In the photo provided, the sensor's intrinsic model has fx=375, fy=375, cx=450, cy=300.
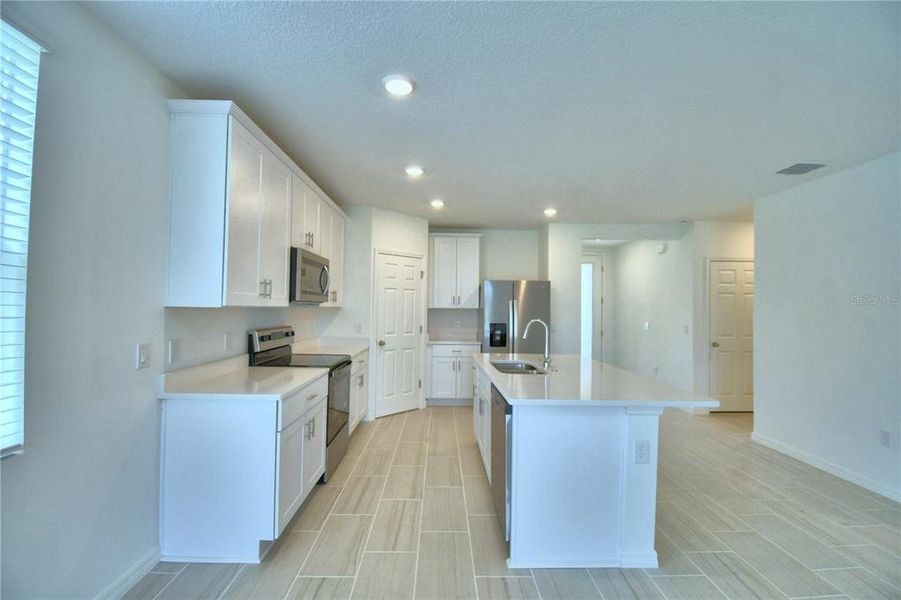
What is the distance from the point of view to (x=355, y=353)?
11.9ft

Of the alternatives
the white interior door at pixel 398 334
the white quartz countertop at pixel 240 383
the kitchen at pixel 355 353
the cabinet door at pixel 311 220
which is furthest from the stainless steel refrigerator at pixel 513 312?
the white quartz countertop at pixel 240 383

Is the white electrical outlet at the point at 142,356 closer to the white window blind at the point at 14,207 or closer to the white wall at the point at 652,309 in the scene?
the white window blind at the point at 14,207

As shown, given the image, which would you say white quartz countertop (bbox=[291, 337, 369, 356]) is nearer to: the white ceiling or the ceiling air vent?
the white ceiling

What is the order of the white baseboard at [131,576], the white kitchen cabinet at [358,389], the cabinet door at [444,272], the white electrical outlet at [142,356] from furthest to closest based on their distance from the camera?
the cabinet door at [444,272] < the white kitchen cabinet at [358,389] < the white electrical outlet at [142,356] < the white baseboard at [131,576]

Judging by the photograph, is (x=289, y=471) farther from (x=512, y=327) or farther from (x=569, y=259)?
(x=569, y=259)

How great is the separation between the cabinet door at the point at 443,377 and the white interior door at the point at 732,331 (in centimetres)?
327

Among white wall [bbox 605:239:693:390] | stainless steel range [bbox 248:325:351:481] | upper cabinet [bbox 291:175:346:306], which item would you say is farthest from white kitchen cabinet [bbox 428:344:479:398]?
white wall [bbox 605:239:693:390]

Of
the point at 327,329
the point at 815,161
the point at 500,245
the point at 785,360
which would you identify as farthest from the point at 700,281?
the point at 327,329

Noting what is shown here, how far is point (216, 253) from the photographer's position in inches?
74.3

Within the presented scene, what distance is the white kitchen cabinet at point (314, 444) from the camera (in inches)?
89.7

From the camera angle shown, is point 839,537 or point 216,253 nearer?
point 216,253

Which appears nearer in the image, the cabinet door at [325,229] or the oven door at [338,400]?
the oven door at [338,400]

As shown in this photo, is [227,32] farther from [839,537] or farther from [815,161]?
[839,537]

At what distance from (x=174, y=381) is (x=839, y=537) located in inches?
151
